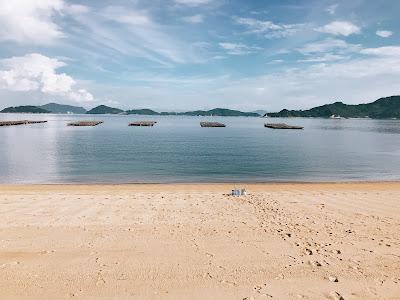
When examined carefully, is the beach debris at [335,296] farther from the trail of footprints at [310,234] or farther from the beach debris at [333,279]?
the beach debris at [333,279]

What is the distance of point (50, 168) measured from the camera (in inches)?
1521

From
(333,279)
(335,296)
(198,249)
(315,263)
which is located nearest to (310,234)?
(315,263)

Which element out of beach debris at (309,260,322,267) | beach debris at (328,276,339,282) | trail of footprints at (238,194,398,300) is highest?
beach debris at (309,260,322,267)

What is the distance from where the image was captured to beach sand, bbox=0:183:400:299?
9.41 metres

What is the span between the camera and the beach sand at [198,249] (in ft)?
30.9

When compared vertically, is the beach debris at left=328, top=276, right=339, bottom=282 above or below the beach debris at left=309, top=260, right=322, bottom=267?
below

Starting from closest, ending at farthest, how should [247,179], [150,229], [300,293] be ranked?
[300,293]
[150,229]
[247,179]

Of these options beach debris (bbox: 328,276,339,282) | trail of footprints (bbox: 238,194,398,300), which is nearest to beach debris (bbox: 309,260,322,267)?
trail of footprints (bbox: 238,194,398,300)

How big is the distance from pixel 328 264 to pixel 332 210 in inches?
301

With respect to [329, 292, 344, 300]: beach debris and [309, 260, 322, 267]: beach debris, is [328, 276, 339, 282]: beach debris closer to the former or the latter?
[329, 292, 344, 300]: beach debris

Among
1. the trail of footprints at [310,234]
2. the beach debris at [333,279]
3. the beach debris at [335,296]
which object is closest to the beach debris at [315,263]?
the trail of footprints at [310,234]

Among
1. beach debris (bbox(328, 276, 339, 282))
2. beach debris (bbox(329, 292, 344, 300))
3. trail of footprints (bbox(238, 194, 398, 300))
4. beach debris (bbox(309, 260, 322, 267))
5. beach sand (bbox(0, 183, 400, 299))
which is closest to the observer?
beach debris (bbox(329, 292, 344, 300))

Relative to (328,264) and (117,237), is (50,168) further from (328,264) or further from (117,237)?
(328,264)

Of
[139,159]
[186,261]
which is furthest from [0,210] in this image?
[139,159]
